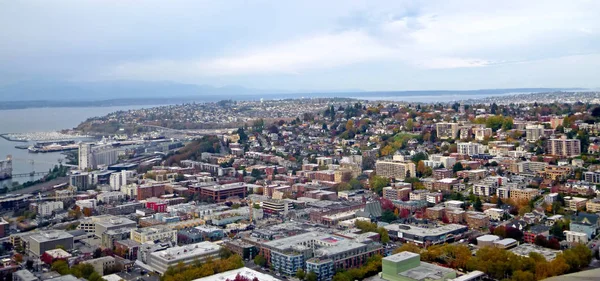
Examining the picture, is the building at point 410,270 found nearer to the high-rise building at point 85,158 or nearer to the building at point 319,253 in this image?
the building at point 319,253

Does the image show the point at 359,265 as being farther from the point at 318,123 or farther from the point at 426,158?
the point at 318,123

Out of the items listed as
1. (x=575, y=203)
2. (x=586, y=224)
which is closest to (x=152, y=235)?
(x=586, y=224)

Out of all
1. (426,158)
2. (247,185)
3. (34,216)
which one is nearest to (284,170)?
(247,185)

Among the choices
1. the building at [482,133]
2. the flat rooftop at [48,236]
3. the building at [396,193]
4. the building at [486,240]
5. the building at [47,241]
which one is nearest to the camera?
the building at [486,240]

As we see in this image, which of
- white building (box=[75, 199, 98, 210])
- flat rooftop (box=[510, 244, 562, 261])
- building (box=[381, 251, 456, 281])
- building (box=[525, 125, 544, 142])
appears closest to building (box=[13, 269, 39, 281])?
building (box=[381, 251, 456, 281])

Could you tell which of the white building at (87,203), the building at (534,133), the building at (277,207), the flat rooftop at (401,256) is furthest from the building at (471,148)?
the white building at (87,203)

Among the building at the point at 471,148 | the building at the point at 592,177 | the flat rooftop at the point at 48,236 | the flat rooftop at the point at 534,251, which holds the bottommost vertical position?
the flat rooftop at the point at 48,236

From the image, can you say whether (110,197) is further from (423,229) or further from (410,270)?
(410,270)
